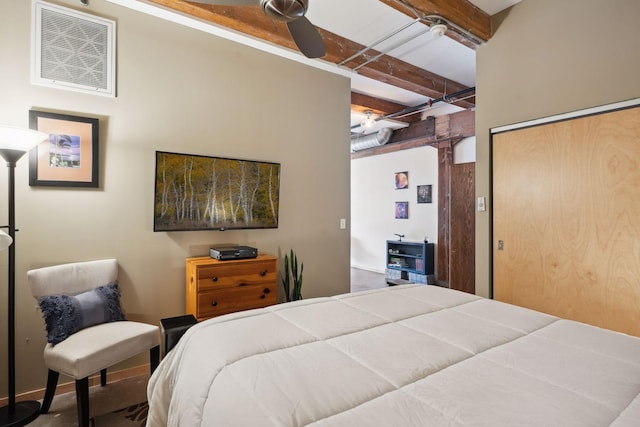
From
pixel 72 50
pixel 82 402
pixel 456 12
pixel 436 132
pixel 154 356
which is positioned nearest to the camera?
pixel 82 402

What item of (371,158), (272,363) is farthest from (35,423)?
(371,158)

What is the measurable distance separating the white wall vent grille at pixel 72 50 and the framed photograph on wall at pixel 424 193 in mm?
4847

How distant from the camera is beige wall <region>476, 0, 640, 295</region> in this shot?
2322mm

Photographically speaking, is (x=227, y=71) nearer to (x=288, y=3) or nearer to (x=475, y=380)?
(x=288, y=3)

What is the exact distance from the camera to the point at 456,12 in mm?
2789

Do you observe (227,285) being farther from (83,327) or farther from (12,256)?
(12,256)

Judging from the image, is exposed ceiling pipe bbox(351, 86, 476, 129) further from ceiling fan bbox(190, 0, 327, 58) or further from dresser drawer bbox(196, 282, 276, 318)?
dresser drawer bbox(196, 282, 276, 318)

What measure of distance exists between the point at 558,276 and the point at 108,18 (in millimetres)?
4002

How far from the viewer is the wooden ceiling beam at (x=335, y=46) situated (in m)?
2.71

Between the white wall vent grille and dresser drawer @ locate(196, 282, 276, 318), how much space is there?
67.1 inches

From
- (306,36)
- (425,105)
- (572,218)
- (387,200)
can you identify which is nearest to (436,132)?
(425,105)

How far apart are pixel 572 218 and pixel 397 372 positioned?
2300 millimetres

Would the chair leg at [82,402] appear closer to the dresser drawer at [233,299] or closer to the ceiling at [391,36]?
the dresser drawer at [233,299]

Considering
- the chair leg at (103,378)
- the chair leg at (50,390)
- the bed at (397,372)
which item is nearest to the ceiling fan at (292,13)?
the bed at (397,372)
